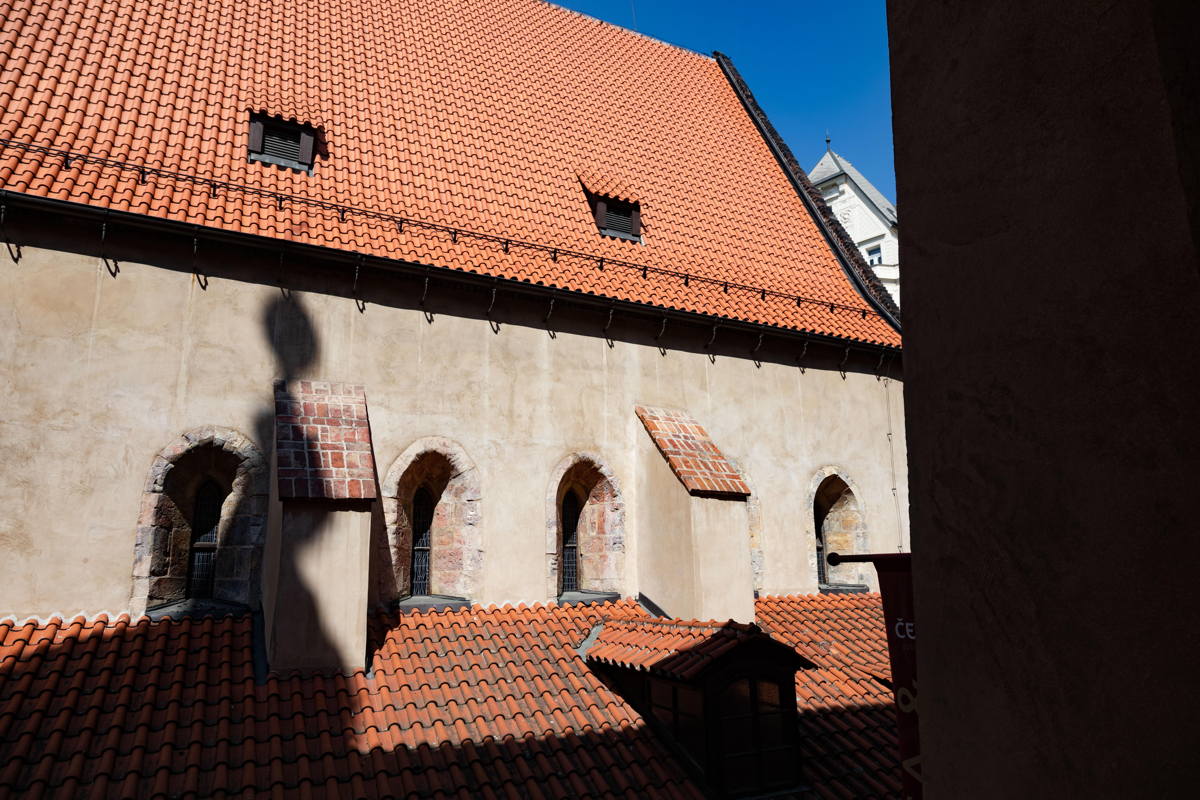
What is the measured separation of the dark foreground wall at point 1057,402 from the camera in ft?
5.70

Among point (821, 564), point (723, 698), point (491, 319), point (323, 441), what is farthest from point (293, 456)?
point (821, 564)

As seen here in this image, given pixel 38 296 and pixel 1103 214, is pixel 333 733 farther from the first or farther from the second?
pixel 1103 214

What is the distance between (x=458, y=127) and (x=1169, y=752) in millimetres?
12289

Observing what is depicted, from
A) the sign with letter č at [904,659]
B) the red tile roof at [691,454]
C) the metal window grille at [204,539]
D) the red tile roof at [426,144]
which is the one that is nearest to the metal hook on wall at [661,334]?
the red tile roof at [426,144]

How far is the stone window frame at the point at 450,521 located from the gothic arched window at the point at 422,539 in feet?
0.25

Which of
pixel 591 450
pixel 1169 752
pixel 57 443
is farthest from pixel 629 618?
pixel 1169 752

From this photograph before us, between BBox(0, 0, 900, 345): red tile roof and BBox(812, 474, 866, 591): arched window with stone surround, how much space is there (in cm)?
243

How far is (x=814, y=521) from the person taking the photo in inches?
491

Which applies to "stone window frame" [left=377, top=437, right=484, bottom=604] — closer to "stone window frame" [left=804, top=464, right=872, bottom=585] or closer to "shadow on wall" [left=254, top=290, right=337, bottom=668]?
"shadow on wall" [left=254, top=290, right=337, bottom=668]

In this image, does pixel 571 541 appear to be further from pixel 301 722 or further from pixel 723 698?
pixel 301 722

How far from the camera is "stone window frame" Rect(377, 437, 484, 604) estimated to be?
31.0 ft

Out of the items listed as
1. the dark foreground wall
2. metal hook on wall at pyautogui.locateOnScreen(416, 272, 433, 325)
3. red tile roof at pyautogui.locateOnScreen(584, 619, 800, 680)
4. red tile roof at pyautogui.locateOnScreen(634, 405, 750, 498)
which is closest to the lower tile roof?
red tile roof at pyautogui.locateOnScreen(584, 619, 800, 680)

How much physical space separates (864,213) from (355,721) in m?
23.3

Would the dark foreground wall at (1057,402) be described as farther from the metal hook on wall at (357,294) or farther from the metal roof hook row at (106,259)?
the metal roof hook row at (106,259)
